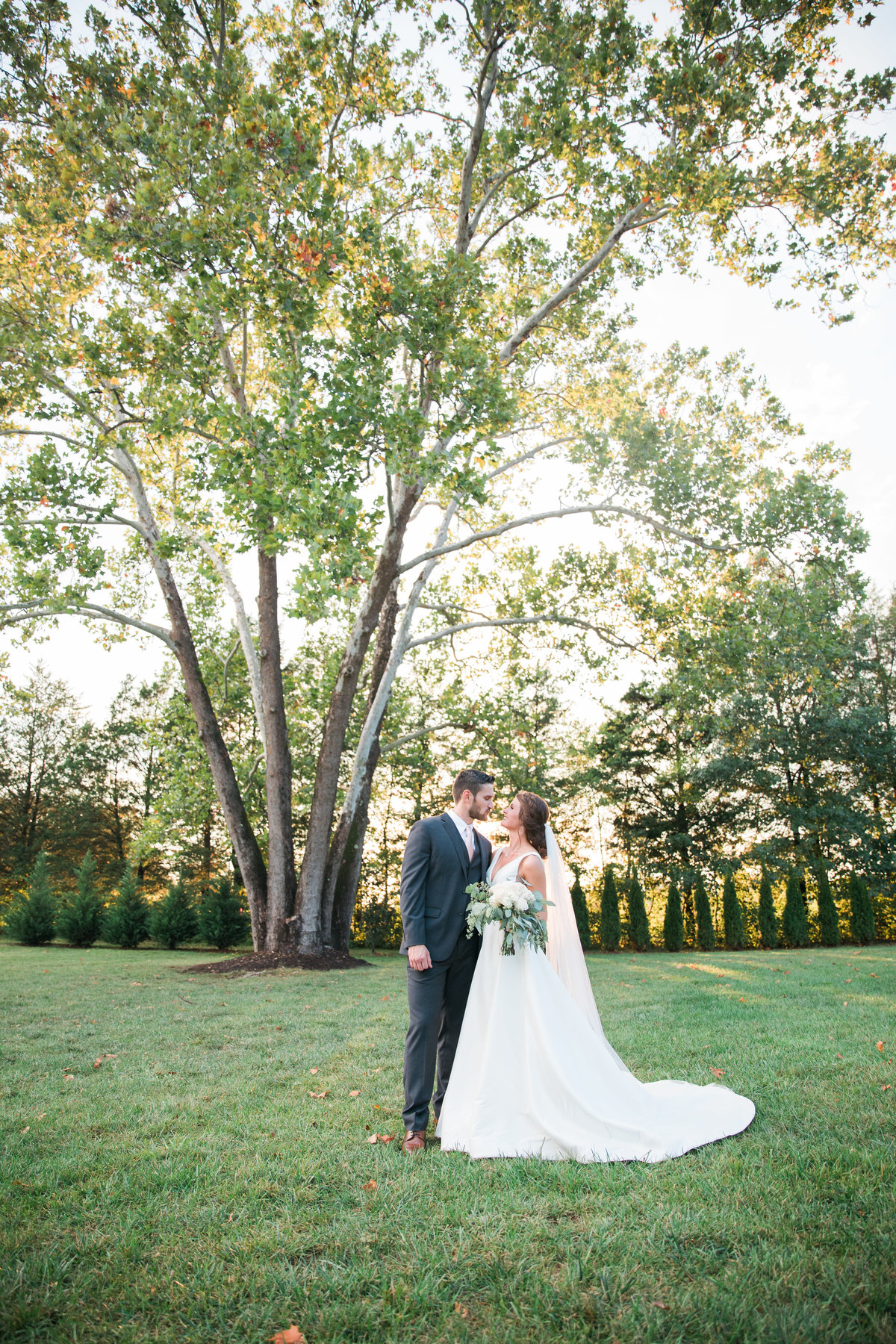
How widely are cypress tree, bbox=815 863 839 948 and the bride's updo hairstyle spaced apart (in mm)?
20330

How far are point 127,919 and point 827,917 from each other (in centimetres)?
2020

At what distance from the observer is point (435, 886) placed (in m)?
4.56

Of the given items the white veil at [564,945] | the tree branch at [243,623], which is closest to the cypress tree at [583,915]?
the tree branch at [243,623]

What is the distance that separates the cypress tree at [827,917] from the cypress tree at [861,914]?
0.63 meters

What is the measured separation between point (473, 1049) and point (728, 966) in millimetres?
11785

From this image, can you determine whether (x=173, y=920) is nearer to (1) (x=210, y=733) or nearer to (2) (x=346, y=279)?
(1) (x=210, y=733)

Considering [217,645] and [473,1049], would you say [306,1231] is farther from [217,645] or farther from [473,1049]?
[217,645]

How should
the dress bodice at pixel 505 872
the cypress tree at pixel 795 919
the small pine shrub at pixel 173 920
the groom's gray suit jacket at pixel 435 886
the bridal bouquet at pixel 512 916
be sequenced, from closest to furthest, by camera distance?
the bridal bouquet at pixel 512 916, the groom's gray suit jacket at pixel 435 886, the dress bodice at pixel 505 872, the small pine shrub at pixel 173 920, the cypress tree at pixel 795 919

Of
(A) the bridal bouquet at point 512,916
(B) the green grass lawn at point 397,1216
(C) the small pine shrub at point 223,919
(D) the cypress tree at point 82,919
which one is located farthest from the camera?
(D) the cypress tree at point 82,919

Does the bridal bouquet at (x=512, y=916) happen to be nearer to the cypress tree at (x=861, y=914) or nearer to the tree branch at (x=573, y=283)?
the tree branch at (x=573, y=283)

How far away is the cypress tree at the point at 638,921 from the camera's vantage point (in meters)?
21.8

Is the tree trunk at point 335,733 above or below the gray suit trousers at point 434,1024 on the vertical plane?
above

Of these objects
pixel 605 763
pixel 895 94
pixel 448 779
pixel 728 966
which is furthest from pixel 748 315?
pixel 448 779

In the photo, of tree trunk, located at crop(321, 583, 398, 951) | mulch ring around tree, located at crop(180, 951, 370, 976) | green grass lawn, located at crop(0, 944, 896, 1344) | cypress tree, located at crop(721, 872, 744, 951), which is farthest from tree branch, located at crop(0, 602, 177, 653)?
cypress tree, located at crop(721, 872, 744, 951)
